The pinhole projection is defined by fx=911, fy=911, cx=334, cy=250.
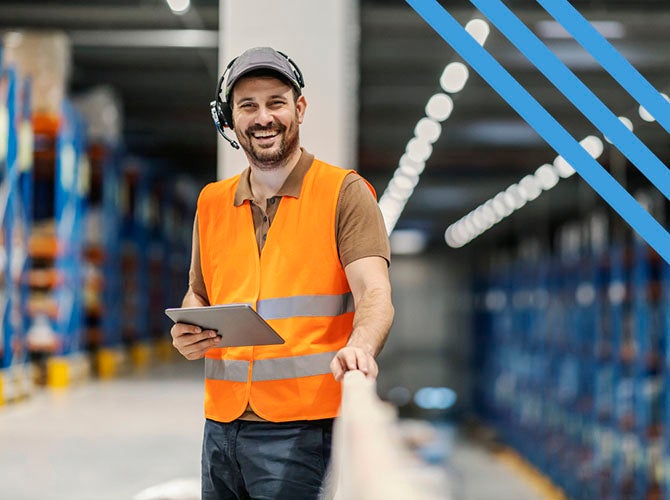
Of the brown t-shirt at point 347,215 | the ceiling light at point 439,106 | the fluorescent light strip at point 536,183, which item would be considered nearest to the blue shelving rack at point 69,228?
the ceiling light at point 439,106

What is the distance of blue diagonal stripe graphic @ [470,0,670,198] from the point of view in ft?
Answer: 10.6

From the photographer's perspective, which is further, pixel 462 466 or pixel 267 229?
pixel 462 466

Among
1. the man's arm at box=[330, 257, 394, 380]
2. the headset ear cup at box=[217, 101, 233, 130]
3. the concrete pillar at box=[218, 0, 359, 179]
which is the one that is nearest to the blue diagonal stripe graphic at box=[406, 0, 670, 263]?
the concrete pillar at box=[218, 0, 359, 179]

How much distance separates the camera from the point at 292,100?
2404 mm

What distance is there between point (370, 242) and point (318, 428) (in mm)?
499

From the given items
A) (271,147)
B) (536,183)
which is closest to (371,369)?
(271,147)

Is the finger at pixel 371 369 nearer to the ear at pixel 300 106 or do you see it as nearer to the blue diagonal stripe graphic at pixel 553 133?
the ear at pixel 300 106

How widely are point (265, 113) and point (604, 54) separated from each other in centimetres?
159

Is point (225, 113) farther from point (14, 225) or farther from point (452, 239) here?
point (452, 239)

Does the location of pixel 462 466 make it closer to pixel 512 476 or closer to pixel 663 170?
pixel 512 476

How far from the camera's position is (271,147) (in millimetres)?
2385

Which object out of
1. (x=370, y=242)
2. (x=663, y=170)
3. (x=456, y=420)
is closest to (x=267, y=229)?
(x=370, y=242)

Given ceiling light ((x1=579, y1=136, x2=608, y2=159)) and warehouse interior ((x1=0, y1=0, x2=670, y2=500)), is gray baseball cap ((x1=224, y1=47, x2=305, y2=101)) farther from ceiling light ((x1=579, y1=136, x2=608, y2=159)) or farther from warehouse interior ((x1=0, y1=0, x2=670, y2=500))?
ceiling light ((x1=579, y1=136, x2=608, y2=159))

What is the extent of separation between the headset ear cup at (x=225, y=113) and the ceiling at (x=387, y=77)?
8.39m
